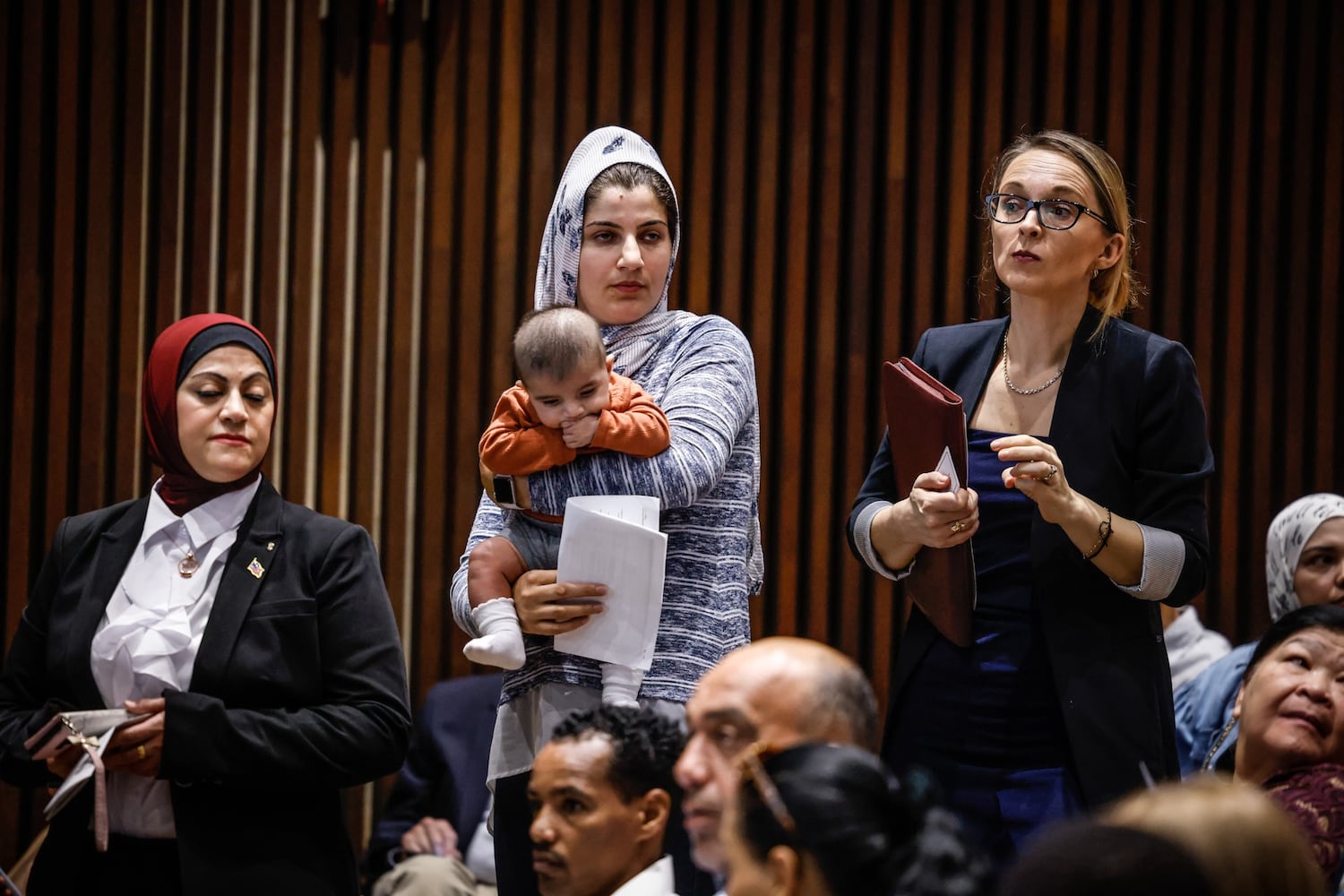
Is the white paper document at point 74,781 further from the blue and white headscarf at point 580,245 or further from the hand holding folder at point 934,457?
the hand holding folder at point 934,457

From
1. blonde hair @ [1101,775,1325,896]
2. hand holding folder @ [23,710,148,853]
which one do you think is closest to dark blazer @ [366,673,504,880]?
hand holding folder @ [23,710,148,853]

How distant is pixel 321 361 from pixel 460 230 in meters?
0.58

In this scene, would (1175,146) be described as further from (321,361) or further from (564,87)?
(321,361)

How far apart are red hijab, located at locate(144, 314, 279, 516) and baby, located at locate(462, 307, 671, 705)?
783 millimetres

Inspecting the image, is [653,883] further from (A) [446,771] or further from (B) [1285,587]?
(B) [1285,587]

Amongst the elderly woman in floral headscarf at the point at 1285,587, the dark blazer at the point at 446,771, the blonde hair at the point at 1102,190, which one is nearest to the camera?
the blonde hair at the point at 1102,190

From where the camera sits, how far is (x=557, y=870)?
2232 millimetres

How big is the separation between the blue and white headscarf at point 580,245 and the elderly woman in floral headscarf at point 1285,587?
6.95 feet

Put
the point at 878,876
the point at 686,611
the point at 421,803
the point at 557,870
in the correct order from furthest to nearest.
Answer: the point at 421,803
the point at 686,611
the point at 557,870
the point at 878,876

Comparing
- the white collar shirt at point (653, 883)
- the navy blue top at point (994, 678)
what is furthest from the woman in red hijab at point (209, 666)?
the navy blue top at point (994, 678)

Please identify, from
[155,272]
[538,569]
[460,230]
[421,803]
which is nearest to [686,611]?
[538,569]

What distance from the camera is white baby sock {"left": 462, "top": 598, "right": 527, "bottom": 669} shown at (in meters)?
2.34

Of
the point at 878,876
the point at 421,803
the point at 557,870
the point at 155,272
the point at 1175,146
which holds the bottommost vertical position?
the point at 421,803

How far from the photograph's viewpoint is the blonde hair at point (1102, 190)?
256cm
